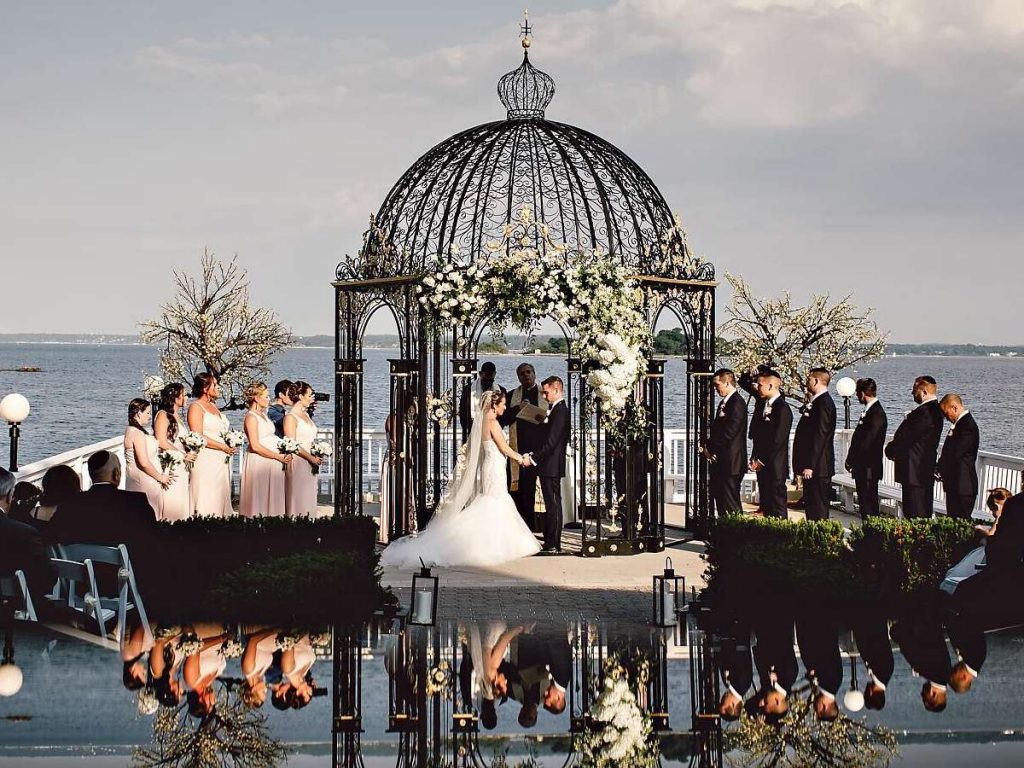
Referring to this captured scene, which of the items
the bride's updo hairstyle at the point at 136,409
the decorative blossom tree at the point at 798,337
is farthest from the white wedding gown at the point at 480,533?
the decorative blossom tree at the point at 798,337

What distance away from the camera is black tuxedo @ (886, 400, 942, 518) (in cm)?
1191

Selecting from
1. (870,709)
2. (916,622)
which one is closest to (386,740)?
(870,709)

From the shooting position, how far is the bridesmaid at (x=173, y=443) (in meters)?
11.0

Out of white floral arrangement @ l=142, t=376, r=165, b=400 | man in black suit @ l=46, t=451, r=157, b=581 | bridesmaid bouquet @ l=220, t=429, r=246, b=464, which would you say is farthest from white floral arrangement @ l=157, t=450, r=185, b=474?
man in black suit @ l=46, t=451, r=157, b=581

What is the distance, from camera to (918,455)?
12.1 metres

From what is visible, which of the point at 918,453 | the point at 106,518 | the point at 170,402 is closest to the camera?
the point at 106,518

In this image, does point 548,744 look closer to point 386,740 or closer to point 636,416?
point 386,740

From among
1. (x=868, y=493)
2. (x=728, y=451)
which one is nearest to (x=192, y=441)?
(x=728, y=451)

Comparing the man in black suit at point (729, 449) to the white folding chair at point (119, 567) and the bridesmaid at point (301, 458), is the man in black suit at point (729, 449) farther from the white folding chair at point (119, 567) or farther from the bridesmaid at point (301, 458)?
the white folding chair at point (119, 567)

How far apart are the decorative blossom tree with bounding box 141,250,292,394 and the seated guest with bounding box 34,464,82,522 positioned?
17.3 metres

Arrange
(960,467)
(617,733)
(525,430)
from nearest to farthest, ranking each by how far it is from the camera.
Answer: (617,733), (960,467), (525,430)

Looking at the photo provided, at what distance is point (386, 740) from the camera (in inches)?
245

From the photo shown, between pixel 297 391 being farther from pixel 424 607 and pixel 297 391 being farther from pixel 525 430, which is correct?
pixel 424 607

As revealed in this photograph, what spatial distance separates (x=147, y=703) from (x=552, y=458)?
607 cm
